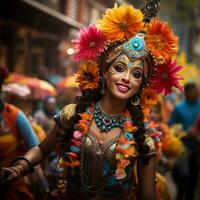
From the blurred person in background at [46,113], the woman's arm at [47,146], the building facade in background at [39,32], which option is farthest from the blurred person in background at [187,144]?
the woman's arm at [47,146]

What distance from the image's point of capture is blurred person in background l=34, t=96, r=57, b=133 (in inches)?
346

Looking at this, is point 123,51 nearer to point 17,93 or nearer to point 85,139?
point 85,139

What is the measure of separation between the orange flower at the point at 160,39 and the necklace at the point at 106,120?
58cm

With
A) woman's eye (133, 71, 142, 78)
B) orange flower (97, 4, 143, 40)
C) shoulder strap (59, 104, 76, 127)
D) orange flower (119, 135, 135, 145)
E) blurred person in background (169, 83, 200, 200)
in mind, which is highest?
orange flower (97, 4, 143, 40)

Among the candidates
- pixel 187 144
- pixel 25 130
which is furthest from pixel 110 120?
pixel 187 144

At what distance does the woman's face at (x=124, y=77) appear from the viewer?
14.4 feet

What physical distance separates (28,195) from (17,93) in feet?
7.98

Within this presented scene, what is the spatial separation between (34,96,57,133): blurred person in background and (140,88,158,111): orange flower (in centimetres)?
418

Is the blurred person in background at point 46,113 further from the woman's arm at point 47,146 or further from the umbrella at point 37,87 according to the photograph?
the woman's arm at point 47,146

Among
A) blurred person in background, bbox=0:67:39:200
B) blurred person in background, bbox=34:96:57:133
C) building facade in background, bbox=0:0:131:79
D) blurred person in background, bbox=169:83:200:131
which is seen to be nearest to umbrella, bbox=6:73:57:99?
blurred person in background, bbox=34:96:57:133

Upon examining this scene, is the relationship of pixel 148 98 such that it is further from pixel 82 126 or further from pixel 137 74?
pixel 82 126

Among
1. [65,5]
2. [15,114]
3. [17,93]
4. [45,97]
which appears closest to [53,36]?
[65,5]

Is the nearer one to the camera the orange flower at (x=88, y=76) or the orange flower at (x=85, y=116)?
the orange flower at (x=85, y=116)

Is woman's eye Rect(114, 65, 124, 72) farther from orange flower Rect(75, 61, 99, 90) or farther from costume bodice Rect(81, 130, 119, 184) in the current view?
costume bodice Rect(81, 130, 119, 184)
